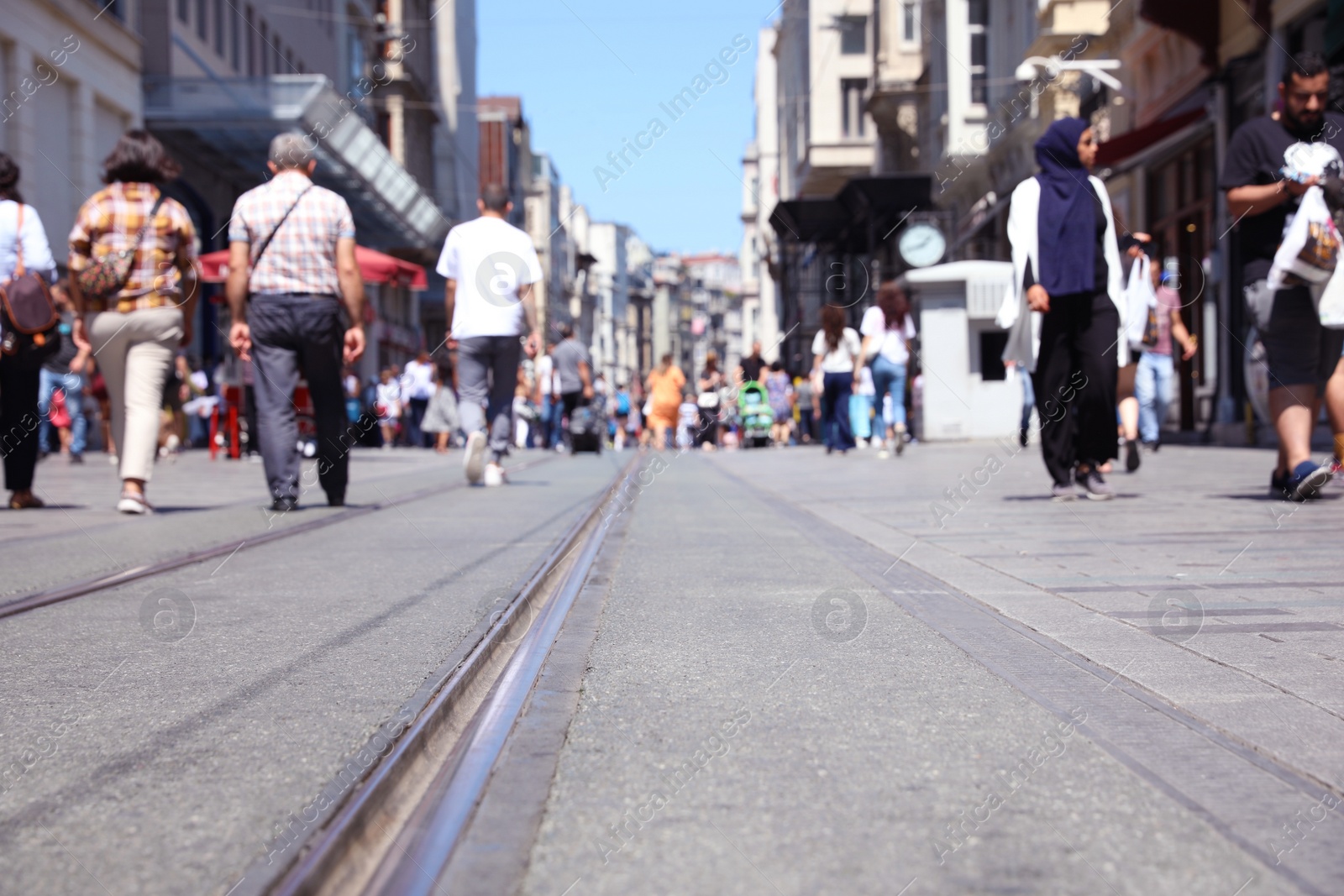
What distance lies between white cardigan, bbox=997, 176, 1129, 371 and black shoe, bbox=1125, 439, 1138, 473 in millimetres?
3059

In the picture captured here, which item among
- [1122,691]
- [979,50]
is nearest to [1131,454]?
[1122,691]

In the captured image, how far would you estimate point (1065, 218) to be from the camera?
27.4 ft

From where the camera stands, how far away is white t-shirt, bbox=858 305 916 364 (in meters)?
17.8

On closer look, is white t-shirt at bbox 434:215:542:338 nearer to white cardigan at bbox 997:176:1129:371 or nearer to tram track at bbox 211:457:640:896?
white cardigan at bbox 997:176:1129:371

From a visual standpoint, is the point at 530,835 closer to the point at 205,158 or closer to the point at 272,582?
the point at 272,582

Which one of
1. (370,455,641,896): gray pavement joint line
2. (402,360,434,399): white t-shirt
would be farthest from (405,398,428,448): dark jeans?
(370,455,641,896): gray pavement joint line

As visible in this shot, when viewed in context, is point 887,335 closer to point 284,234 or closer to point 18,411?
point 284,234

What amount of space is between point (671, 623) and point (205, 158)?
98.2 ft

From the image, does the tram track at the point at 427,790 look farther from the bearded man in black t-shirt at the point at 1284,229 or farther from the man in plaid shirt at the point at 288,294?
the bearded man in black t-shirt at the point at 1284,229

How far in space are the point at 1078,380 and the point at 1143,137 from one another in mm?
13580

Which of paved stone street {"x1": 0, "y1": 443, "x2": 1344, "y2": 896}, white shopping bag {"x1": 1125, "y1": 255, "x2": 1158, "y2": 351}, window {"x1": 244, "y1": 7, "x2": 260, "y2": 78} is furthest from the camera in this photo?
window {"x1": 244, "y1": 7, "x2": 260, "y2": 78}

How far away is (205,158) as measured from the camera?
3212 cm

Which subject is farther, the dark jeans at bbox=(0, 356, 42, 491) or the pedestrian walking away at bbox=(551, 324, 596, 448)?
the pedestrian walking away at bbox=(551, 324, 596, 448)

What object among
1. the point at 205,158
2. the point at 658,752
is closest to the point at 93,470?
the point at 658,752
